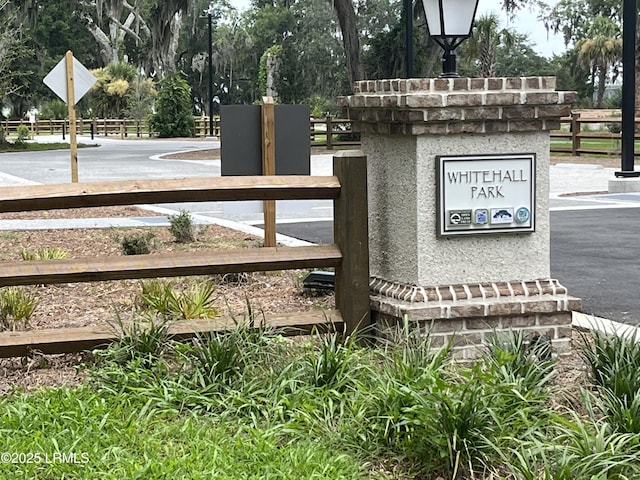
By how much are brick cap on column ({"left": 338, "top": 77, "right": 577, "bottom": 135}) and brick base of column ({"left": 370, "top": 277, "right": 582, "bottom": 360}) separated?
33.9 inches

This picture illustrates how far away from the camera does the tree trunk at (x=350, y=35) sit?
3500 centimetres

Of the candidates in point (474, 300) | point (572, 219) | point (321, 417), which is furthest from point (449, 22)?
point (572, 219)

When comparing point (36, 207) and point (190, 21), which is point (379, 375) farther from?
point (190, 21)

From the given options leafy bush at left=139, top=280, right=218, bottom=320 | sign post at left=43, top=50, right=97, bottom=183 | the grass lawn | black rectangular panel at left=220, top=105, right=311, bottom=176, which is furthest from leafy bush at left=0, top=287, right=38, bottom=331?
sign post at left=43, top=50, right=97, bottom=183

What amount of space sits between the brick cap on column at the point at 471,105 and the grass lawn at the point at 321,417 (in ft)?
3.90

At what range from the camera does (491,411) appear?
390 cm

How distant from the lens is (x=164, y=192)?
5.46m

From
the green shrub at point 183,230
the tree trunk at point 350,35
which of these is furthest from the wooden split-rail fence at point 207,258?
the tree trunk at point 350,35

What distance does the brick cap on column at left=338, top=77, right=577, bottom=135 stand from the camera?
5.40m

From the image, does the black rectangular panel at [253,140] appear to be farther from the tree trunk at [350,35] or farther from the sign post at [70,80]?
the tree trunk at [350,35]

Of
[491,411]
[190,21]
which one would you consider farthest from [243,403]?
[190,21]

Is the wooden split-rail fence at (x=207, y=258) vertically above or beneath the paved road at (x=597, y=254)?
above

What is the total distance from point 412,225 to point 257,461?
208 centimetres

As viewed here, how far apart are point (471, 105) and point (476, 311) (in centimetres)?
110
